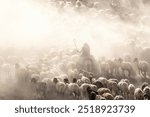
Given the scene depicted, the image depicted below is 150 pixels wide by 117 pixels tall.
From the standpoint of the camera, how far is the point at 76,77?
17.6 m

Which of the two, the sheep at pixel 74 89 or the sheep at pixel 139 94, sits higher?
the sheep at pixel 74 89

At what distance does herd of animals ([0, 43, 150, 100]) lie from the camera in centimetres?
1599

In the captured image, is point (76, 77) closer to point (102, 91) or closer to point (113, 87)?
point (113, 87)

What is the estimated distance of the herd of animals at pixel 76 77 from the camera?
1599cm

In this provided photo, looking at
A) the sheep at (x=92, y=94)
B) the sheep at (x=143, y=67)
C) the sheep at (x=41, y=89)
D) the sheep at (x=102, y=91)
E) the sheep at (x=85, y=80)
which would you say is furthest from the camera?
the sheep at (x=143, y=67)

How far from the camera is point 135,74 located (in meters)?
18.7

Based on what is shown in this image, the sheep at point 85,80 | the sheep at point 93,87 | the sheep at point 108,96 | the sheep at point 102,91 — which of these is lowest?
the sheep at point 108,96

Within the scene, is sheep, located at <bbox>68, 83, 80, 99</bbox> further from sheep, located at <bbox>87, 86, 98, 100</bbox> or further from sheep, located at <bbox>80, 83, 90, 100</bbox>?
sheep, located at <bbox>87, 86, 98, 100</bbox>

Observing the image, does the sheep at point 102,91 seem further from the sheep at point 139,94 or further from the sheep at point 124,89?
the sheep at point 139,94

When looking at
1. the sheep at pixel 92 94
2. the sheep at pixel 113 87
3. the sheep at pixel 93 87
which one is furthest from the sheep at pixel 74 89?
the sheep at pixel 113 87

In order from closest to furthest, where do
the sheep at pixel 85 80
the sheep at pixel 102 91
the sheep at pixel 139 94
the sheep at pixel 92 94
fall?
the sheep at pixel 92 94, the sheep at pixel 139 94, the sheep at pixel 102 91, the sheep at pixel 85 80

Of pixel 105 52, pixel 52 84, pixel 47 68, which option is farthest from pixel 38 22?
pixel 52 84

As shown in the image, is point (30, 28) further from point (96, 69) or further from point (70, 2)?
point (96, 69)

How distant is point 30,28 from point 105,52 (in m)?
7.67
